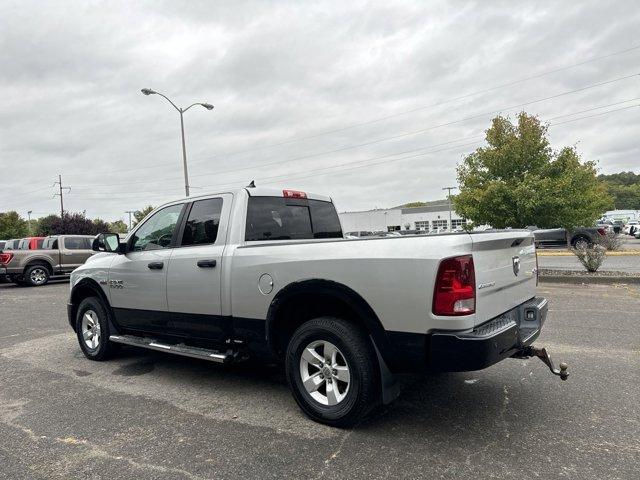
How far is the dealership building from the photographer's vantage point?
73375 mm

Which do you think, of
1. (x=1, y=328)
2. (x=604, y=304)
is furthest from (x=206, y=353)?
(x=604, y=304)

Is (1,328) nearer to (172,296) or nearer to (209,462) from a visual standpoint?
(172,296)

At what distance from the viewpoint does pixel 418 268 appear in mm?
3004

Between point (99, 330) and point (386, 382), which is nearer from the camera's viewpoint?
point (386, 382)

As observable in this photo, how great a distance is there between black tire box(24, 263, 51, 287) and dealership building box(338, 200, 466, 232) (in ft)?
179

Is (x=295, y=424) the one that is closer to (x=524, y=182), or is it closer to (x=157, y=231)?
(x=157, y=231)

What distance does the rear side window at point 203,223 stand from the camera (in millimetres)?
4422

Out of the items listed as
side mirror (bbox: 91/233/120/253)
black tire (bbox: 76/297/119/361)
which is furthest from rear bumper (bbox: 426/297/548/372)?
black tire (bbox: 76/297/119/361)

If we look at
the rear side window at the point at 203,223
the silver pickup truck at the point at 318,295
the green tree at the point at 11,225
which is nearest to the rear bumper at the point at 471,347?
the silver pickup truck at the point at 318,295

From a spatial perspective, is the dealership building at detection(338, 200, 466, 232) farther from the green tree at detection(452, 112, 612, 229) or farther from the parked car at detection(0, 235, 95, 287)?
the green tree at detection(452, 112, 612, 229)

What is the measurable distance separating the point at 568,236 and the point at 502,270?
19.8 m

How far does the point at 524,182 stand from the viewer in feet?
43.4

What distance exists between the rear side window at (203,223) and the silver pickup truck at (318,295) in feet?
0.05

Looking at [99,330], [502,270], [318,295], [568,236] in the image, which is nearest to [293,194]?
[318,295]
